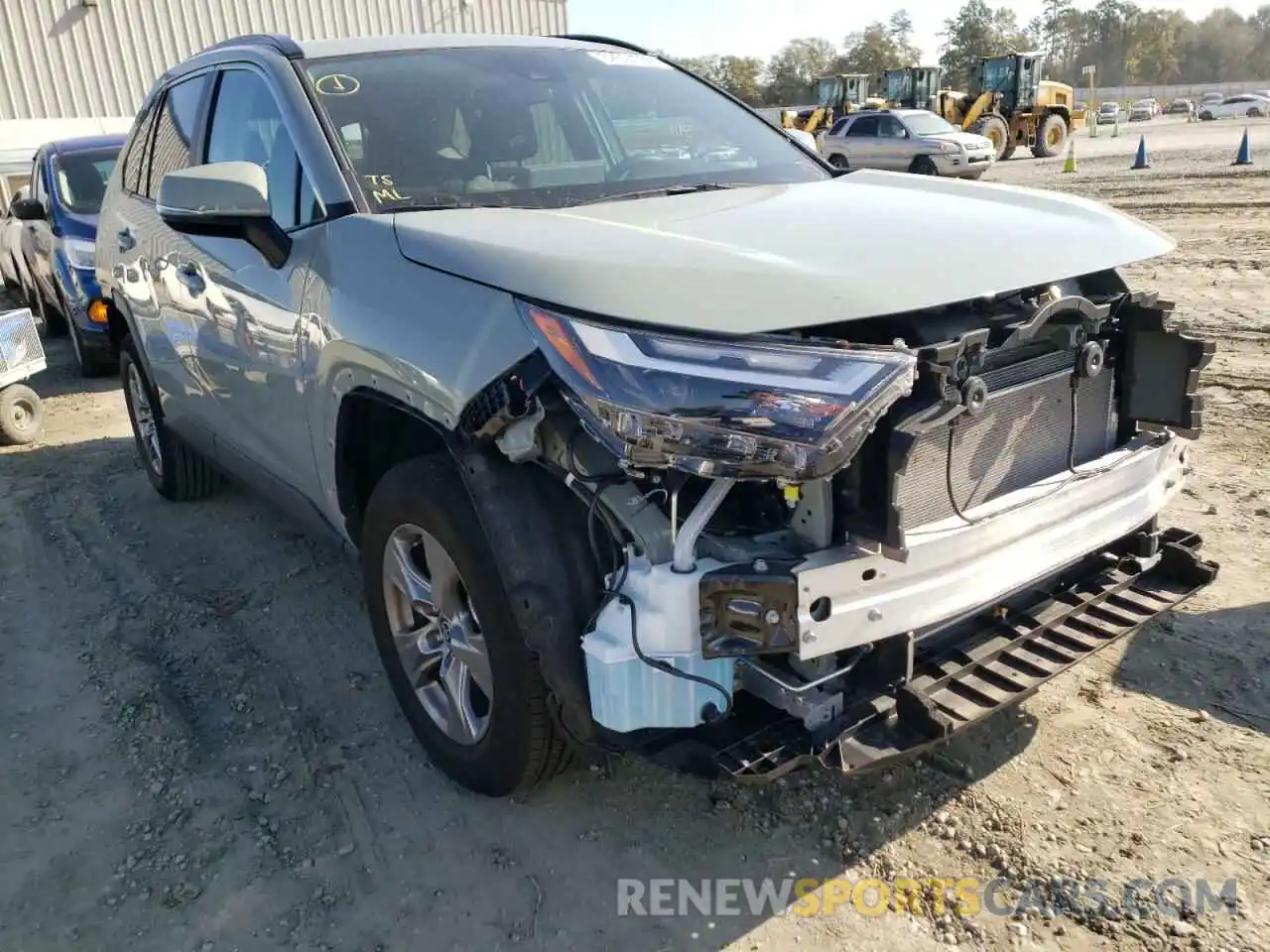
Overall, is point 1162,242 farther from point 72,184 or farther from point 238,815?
point 72,184

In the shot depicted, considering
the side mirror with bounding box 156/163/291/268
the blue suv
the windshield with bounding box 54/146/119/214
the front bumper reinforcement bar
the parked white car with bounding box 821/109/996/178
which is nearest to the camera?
the front bumper reinforcement bar

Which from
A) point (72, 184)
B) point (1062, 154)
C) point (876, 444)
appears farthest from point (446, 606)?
point (1062, 154)

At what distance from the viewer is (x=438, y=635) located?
2781 mm

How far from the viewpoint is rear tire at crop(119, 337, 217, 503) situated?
5.06 metres

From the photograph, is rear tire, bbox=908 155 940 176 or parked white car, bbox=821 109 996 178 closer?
parked white car, bbox=821 109 996 178

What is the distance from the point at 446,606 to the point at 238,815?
0.86 m

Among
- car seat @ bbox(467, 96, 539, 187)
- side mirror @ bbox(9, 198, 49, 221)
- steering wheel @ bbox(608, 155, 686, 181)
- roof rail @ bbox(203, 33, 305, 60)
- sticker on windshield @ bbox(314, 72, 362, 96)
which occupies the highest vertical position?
roof rail @ bbox(203, 33, 305, 60)

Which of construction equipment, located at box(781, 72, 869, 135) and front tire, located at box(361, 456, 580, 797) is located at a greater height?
construction equipment, located at box(781, 72, 869, 135)

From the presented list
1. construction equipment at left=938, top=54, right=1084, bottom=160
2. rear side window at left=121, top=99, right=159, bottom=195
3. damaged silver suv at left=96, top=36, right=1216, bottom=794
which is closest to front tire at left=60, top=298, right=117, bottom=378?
rear side window at left=121, top=99, right=159, bottom=195

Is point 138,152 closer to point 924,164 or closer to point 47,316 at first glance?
point 47,316

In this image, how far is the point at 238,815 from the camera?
9.17 feet

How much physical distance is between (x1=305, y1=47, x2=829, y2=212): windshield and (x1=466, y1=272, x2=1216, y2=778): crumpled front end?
1068 mm

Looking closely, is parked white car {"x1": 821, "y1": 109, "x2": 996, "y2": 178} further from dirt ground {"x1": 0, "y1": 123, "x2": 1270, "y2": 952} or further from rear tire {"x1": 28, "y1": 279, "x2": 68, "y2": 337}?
dirt ground {"x1": 0, "y1": 123, "x2": 1270, "y2": 952}

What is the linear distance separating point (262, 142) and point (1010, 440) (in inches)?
97.3
